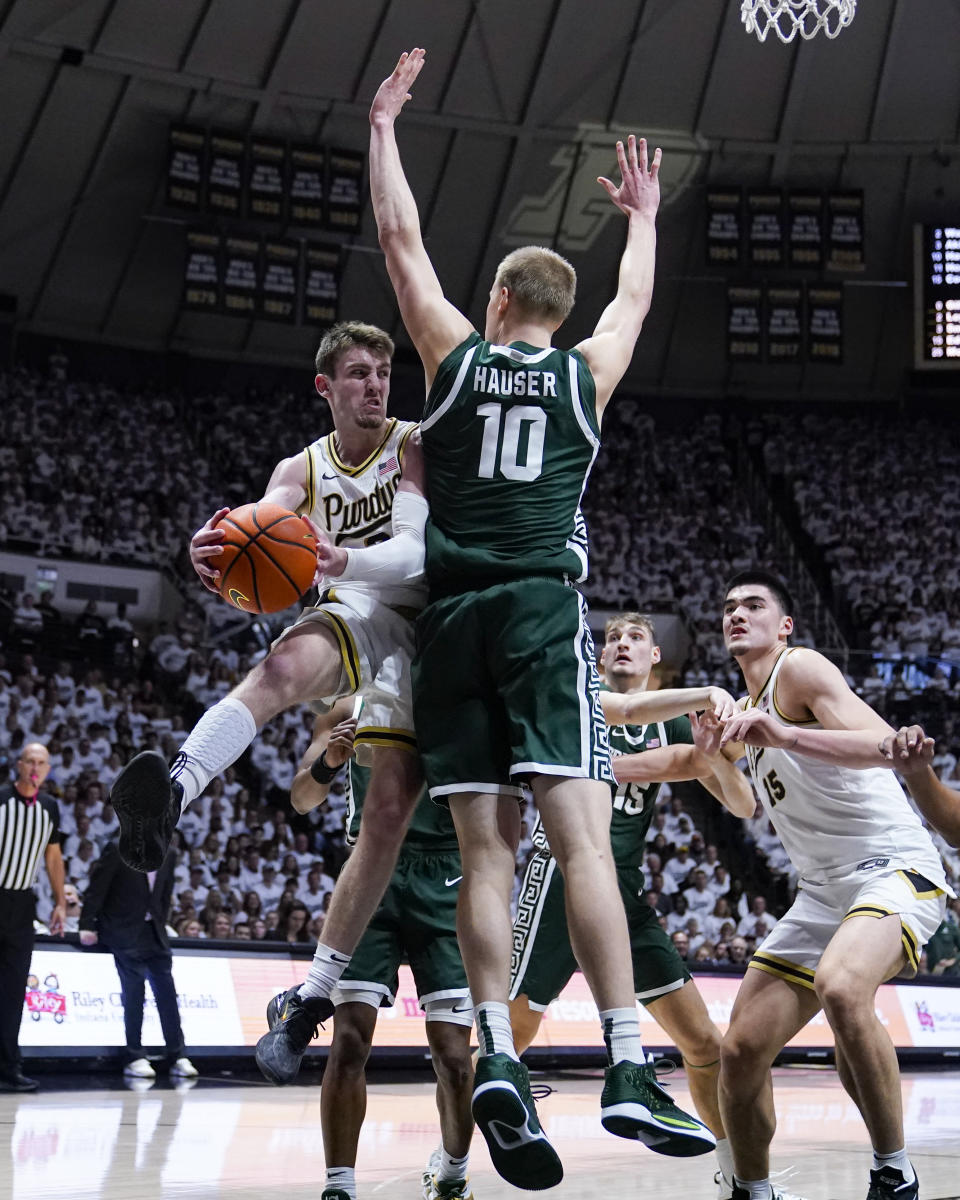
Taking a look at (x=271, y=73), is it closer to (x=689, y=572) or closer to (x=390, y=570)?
(x=689, y=572)

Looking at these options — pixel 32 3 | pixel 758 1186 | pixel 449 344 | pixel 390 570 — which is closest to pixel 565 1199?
pixel 758 1186

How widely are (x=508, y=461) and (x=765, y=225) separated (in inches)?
816

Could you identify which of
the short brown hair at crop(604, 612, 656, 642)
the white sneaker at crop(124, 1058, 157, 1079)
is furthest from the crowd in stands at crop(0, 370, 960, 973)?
the short brown hair at crop(604, 612, 656, 642)

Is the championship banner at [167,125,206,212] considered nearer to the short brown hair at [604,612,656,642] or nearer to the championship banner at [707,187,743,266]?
the championship banner at [707,187,743,266]

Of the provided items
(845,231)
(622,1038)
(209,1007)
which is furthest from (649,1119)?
(845,231)

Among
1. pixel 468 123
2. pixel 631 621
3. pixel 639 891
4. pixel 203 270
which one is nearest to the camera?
pixel 639 891

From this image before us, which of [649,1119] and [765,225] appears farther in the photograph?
[765,225]

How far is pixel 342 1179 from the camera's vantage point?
213 inches

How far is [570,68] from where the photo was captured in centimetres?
2312

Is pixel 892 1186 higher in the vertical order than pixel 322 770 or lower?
lower

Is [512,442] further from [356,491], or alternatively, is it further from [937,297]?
[937,297]

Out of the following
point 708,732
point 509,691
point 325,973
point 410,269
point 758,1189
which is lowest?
point 758,1189

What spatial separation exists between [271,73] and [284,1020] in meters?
20.0

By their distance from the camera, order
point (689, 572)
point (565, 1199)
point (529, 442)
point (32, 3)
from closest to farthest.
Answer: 1. point (529, 442)
2. point (565, 1199)
3. point (32, 3)
4. point (689, 572)
